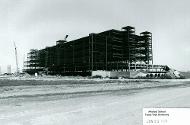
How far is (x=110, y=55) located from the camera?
118000mm

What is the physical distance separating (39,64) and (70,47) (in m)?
41.7

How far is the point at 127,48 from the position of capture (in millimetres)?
122312

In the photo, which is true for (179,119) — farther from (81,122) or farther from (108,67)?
(108,67)

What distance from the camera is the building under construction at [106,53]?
115m
